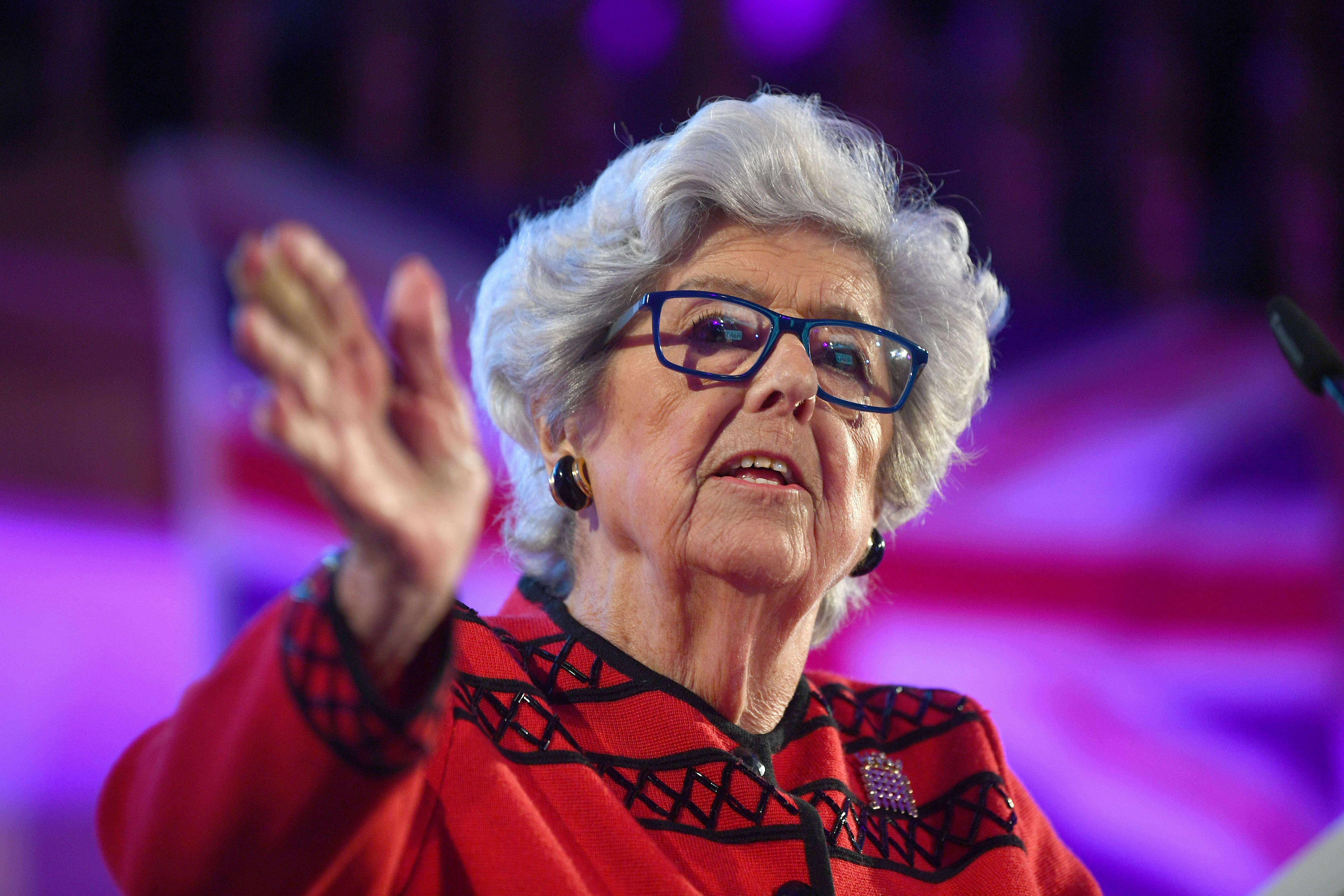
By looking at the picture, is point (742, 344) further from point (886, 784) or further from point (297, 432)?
point (297, 432)

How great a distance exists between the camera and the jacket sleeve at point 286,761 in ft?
2.75

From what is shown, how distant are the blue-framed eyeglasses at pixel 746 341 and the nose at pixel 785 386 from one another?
13 mm

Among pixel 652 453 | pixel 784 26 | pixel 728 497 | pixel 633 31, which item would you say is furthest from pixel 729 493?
pixel 784 26

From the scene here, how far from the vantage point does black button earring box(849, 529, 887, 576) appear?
69.3 inches

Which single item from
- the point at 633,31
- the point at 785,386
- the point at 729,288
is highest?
the point at 633,31

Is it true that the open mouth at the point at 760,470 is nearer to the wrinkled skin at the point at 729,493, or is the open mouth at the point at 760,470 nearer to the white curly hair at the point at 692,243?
the wrinkled skin at the point at 729,493

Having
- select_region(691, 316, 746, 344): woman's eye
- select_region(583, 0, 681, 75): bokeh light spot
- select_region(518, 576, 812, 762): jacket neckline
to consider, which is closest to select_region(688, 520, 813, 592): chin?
select_region(518, 576, 812, 762): jacket neckline

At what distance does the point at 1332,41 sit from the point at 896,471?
3.79m

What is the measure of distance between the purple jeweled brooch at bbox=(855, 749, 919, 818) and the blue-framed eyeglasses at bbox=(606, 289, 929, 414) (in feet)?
1.68

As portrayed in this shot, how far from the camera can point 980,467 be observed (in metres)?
3.53

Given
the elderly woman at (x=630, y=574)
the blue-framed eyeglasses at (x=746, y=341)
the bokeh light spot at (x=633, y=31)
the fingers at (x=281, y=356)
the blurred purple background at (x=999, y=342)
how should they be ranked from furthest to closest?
the bokeh light spot at (x=633, y=31) → the blurred purple background at (x=999, y=342) → the blue-framed eyeglasses at (x=746, y=341) → the elderly woman at (x=630, y=574) → the fingers at (x=281, y=356)

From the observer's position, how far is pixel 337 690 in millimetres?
839

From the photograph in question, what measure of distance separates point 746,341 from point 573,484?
0.33 metres

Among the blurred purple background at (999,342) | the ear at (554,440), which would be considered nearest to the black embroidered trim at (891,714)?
the ear at (554,440)
